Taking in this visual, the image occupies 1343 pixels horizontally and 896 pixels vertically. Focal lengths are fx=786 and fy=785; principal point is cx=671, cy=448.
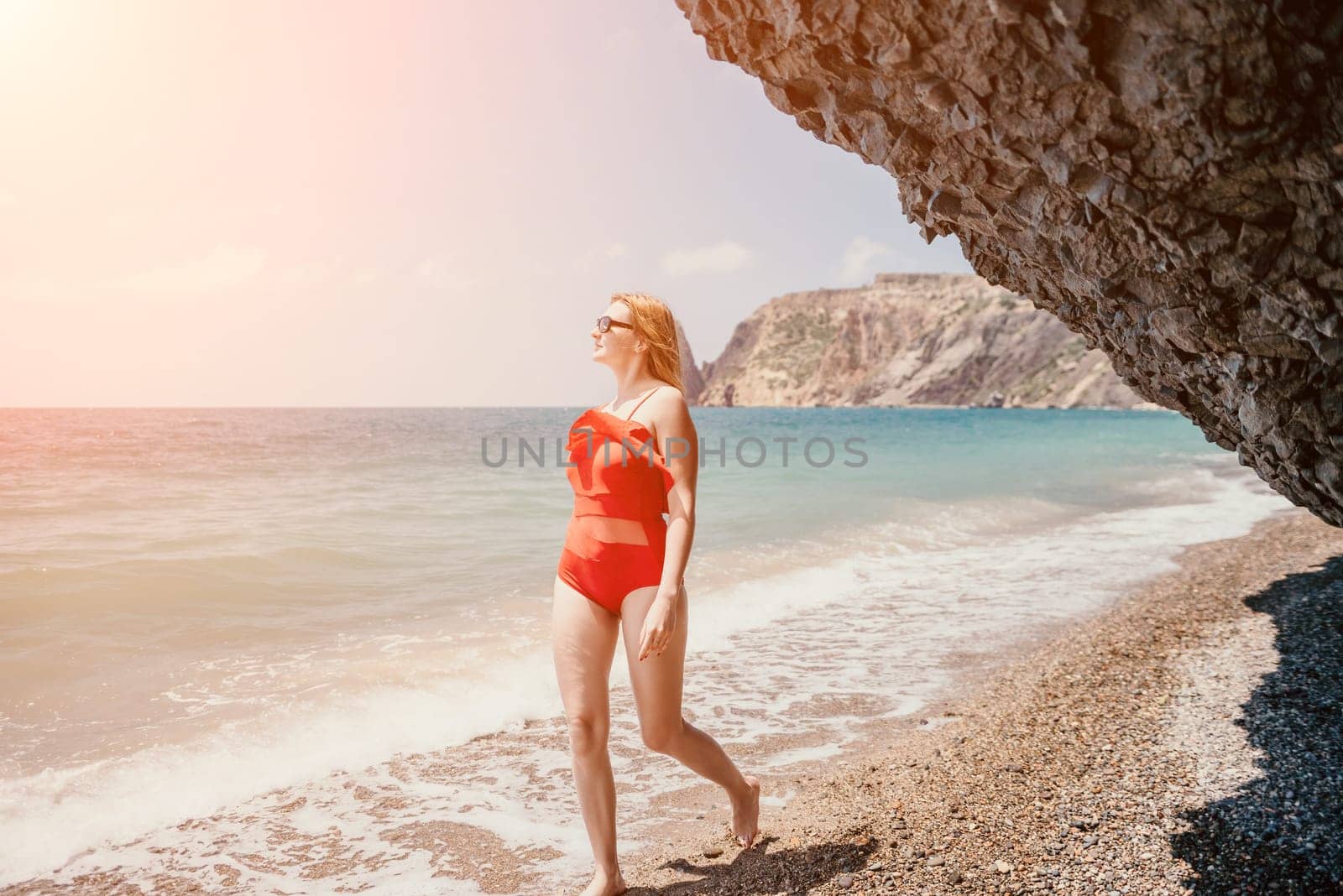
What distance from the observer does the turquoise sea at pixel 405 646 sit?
4.38 metres

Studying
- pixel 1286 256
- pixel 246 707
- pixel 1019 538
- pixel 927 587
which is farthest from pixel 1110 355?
pixel 1019 538

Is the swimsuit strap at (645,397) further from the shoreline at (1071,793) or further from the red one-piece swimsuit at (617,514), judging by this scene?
the shoreline at (1071,793)

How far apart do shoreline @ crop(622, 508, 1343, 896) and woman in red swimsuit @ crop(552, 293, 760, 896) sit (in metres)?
0.79

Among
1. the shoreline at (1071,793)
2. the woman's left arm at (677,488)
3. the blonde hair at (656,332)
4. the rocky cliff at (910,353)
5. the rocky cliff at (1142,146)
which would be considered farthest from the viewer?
the rocky cliff at (910,353)

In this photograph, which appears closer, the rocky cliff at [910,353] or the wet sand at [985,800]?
the wet sand at [985,800]

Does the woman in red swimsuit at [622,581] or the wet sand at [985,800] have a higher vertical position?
the woman in red swimsuit at [622,581]

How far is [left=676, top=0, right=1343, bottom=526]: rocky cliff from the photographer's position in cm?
264

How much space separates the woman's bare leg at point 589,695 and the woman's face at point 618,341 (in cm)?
96

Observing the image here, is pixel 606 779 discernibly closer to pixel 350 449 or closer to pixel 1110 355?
pixel 1110 355

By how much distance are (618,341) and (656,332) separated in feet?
0.55

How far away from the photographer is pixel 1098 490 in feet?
68.0

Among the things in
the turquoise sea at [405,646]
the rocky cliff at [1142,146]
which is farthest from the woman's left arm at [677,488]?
the turquoise sea at [405,646]

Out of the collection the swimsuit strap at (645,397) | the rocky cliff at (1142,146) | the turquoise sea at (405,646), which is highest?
the rocky cliff at (1142,146)

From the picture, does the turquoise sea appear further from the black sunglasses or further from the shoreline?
the black sunglasses
